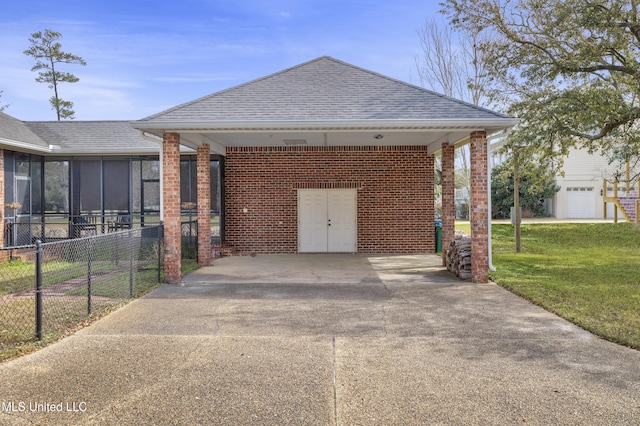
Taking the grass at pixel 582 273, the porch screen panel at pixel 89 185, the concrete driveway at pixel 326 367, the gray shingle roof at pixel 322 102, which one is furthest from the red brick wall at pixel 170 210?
the grass at pixel 582 273

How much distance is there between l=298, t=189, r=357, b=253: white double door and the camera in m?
15.3

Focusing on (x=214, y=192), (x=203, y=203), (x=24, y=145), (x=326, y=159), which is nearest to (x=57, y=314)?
(x=203, y=203)

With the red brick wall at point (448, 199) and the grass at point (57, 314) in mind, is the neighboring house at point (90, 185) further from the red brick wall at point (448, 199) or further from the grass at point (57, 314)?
the red brick wall at point (448, 199)

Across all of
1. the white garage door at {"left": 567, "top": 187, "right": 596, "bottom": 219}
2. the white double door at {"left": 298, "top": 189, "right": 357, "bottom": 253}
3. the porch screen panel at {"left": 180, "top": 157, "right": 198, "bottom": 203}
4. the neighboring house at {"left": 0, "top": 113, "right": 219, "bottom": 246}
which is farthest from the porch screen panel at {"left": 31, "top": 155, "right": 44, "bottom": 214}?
the white garage door at {"left": 567, "top": 187, "right": 596, "bottom": 219}

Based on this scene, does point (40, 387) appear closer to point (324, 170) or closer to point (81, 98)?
point (324, 170)

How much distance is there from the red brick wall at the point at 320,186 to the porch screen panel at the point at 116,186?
10.4 ft

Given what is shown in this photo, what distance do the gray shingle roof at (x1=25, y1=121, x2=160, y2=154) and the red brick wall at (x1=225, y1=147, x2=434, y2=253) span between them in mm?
3010

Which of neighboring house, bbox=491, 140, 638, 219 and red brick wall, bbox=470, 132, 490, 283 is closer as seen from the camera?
red brick wall, bbox=470, 132, 490, 283

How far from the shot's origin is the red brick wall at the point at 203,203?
1252 cm

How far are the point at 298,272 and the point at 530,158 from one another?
28.4 feet

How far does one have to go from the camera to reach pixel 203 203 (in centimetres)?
1264

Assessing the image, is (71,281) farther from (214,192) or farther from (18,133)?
(18,133)

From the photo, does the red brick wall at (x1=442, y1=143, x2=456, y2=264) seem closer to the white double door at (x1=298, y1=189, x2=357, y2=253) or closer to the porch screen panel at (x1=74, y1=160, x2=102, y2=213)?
the white double door at (x1=298, y1=189, x2=357, y2=253)

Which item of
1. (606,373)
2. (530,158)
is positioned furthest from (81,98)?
(606,373)
